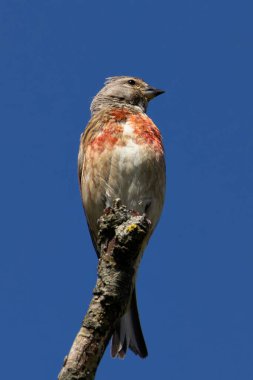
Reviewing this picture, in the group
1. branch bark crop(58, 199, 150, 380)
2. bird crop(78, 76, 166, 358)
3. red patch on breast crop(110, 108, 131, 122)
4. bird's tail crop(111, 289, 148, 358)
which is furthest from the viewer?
red patch on breast crop(110, 108, 131, 122)

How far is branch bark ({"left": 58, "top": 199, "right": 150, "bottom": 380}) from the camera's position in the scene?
4547mm

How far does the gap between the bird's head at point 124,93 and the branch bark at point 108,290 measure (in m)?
3.46

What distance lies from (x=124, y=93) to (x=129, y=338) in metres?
3.47

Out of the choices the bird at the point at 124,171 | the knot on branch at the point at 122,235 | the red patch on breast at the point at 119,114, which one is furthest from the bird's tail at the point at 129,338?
the red patch on breast at the point at 119,114

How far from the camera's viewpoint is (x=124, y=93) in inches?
→ 364

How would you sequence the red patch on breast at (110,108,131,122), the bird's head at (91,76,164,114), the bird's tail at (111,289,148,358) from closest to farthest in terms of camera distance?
the bird's tail at (111,289,148,358), the red patch on breast at (110,108,131,122), the bird's head at (91,76,164,114)

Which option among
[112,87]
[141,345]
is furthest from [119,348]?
[112,87]

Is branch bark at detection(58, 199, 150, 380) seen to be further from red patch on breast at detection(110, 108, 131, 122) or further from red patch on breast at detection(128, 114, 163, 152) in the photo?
red patch on breast at detection(110, 108, 131, 122)

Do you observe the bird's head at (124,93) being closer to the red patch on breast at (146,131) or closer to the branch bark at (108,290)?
the red patch on breast at (146,131)

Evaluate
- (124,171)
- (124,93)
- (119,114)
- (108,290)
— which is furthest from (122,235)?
(124,93)

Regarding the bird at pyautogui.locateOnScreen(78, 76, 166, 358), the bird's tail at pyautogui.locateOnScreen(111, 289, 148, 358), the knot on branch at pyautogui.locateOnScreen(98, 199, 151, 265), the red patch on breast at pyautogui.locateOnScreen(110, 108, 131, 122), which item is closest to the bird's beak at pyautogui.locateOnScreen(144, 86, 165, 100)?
the red patch on breast at pyautogui.locateOnScreen(110, 108, 131, 122)

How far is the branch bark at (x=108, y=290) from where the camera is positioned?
455 cm

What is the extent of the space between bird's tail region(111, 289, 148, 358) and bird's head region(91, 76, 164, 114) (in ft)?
9.03

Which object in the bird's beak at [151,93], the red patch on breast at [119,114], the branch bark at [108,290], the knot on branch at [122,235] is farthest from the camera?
the bird's beak at [151,93]
